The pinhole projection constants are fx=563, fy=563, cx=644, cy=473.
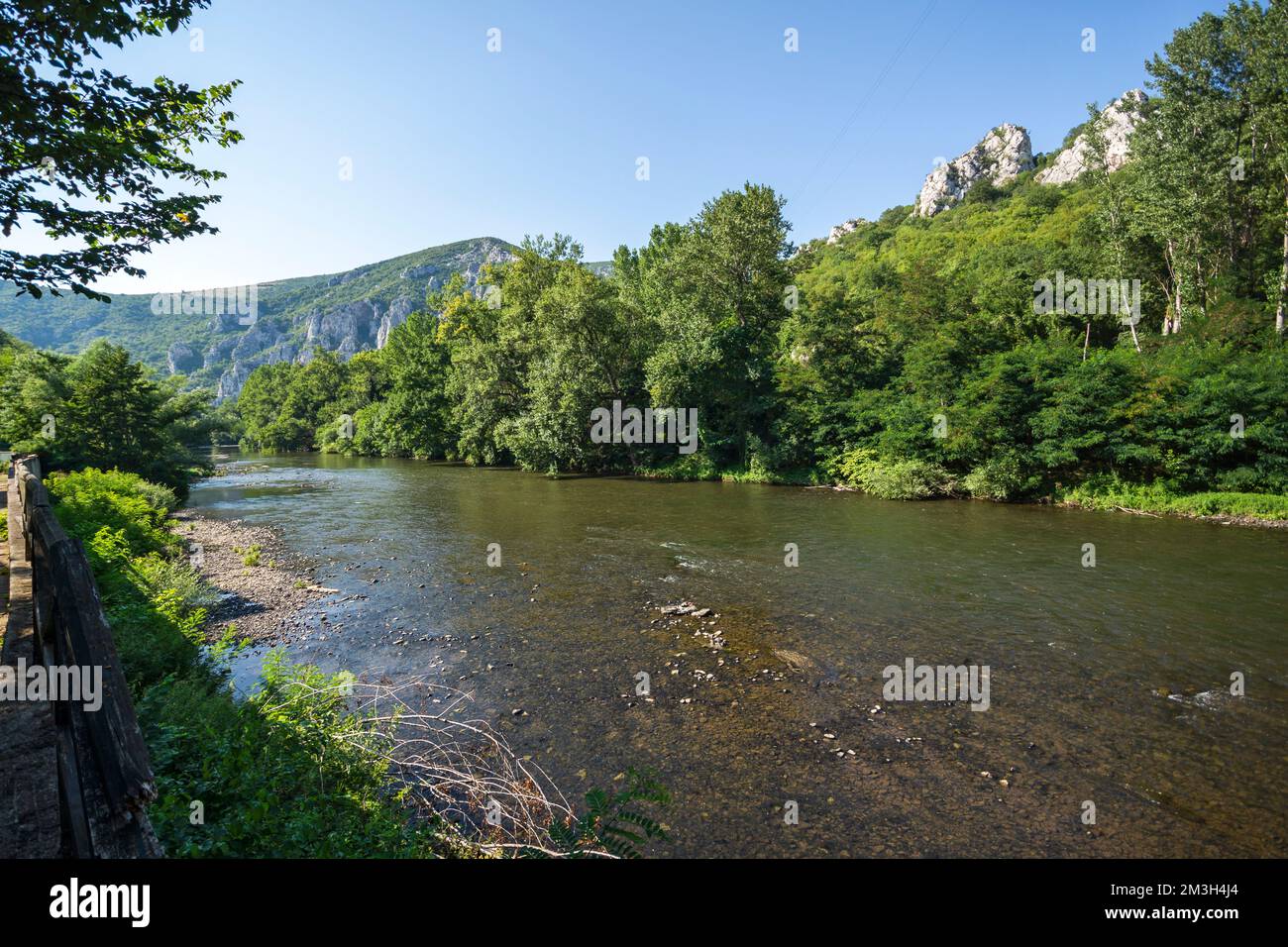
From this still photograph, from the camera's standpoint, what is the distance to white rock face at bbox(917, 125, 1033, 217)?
395 feet

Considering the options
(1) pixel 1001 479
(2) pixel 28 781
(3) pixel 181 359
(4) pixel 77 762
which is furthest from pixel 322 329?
(2) pixel 28 781

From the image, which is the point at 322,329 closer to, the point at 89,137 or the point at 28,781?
the point at 89,137

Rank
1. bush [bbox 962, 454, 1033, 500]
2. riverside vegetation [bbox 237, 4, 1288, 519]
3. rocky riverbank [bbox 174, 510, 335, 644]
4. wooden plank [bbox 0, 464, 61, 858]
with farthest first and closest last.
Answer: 1. bush [bbox 962, 454, 1033, 500]
2. riverside vegetation [bbox 237, 4, 1288, 519]
3. rocky riverbank [bbox 174, 510, 335, 644]
4. wooden plank [bbox 0, 464, 61, 858]

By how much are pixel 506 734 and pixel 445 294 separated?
187 ft

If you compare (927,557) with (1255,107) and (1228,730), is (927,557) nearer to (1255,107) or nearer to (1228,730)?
(1228,730)

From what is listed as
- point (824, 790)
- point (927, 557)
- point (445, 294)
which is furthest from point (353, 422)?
point (824, 790)

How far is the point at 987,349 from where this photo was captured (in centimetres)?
2964

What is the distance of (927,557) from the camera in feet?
53.3

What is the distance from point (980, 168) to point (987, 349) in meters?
131

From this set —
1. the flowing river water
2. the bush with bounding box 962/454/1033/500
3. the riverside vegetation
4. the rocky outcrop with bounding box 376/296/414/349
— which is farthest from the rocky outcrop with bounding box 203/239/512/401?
the flowing river water

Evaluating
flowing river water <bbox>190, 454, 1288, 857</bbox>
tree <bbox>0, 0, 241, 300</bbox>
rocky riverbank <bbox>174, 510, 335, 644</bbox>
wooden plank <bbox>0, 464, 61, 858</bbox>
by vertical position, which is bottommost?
flowing river water <bbox>190, 454, 1288, 857</bbox>

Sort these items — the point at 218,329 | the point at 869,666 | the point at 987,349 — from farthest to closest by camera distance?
1. the point at 218,329
2. the point at 987,349
3. the point at 869,666

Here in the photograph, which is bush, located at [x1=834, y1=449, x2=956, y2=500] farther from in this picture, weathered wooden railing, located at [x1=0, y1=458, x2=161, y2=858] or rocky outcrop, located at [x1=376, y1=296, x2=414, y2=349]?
rocky outcrop, located at [x1=376, y1=296, x2=414, y2=349]

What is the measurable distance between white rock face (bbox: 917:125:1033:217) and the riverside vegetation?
8111 centimetres
